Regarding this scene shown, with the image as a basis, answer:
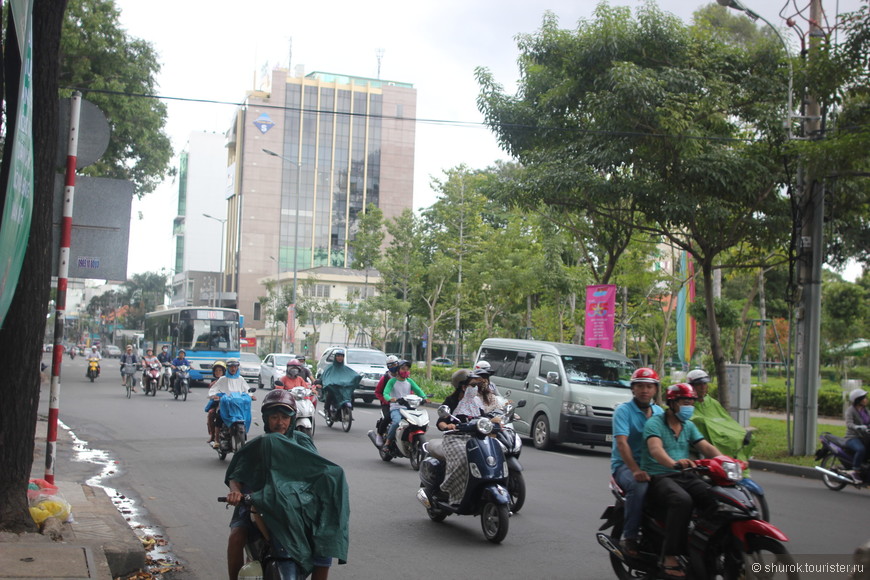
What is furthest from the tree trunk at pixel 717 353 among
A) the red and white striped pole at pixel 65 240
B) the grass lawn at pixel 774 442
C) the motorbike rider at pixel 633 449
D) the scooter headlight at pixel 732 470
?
the red and white striped pole at pixel 65 240

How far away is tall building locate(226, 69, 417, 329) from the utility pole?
83.6 meters

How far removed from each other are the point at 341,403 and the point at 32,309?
39.2 feet

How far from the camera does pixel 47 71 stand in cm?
666

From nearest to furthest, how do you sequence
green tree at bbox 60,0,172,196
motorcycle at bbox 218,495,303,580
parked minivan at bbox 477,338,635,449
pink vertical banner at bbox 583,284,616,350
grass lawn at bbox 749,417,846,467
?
motorcycle at bbox 218,495,303,580 < grass lawn at bbox 749,417,846,467 < parked minivan at bbox 477,338,635,449 < pink vertical banner at bbox 583,284,616,350 < green tree at bbox 60,0,172,196

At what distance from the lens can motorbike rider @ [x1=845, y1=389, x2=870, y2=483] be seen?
1141 cm

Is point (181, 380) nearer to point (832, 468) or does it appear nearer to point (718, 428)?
point (832, 468)

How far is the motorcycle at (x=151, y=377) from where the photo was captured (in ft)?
98.1

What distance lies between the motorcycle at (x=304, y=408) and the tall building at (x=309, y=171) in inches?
3265

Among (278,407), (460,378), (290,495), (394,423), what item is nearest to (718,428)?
(460,378)

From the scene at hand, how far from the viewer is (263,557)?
4.74 meters

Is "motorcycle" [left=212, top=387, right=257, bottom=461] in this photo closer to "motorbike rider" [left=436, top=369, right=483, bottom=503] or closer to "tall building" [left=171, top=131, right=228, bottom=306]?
"motorbike rider" [left=436, top=369, right=483, bottom=503]

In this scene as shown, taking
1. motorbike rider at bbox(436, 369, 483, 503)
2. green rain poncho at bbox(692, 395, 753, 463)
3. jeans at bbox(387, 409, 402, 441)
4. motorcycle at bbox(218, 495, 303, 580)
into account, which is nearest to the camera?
motorcycle at bbox(218, 495, 303, 580)

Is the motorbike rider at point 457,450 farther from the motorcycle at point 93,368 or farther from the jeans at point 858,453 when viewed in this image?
the motorcycle at point 93,368

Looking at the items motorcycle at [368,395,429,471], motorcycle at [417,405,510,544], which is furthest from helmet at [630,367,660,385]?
motorcycle at [368,395,429,471]
